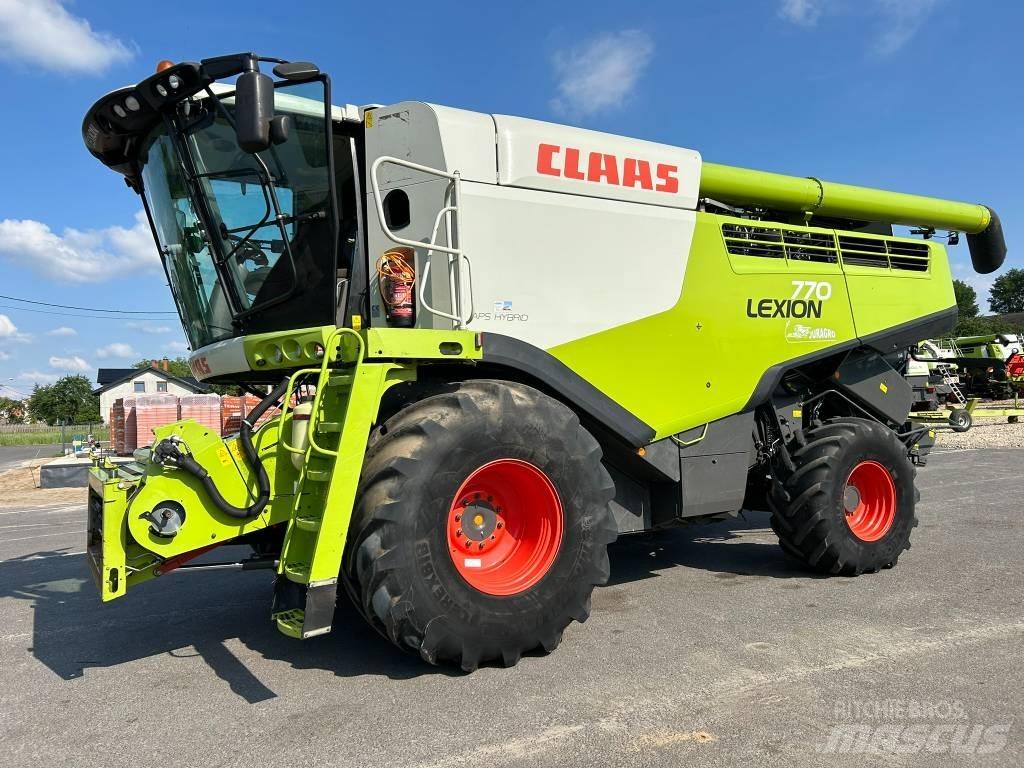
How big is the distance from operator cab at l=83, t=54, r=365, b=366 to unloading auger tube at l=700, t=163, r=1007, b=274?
2.65 metres

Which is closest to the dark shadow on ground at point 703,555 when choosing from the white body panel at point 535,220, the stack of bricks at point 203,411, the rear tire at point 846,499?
the rear tire at point 846,499

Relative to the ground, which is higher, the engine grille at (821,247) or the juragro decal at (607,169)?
the juragro decal at (607,169)

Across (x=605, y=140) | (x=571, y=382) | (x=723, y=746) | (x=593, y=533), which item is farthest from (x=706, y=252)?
(x=723, y=746)

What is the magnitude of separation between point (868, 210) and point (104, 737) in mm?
6639

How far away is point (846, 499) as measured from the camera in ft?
18.6

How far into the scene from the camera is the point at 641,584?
5.44 metres

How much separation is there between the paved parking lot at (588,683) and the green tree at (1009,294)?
341 ft

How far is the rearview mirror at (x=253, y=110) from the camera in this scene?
3449 mm

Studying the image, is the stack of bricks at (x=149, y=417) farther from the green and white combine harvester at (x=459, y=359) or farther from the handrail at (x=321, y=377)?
the handrail at (x=321, y=377)

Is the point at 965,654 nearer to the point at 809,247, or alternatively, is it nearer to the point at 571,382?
the point at 571,382

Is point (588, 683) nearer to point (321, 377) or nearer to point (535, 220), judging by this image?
point (321, 377)

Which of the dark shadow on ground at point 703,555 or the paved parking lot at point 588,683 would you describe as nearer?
the paved parking lot at point 588,683

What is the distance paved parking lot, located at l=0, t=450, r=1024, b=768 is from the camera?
9.59ft

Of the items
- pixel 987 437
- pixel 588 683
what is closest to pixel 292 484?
pixel 588 683
